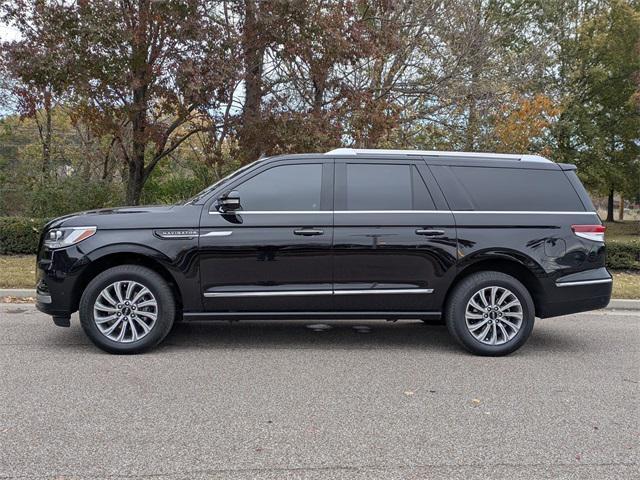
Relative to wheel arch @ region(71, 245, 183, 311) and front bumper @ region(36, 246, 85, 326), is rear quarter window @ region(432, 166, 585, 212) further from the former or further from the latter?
front bumper @ region(36, 246, 85, 326)

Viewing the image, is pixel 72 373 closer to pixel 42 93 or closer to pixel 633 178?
pixel 42 93

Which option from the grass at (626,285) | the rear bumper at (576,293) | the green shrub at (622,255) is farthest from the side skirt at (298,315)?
the green shrub at (622,255)

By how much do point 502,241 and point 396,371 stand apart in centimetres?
166

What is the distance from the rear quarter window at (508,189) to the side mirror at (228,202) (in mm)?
1983

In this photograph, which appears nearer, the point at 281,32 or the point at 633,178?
the point at 281,32

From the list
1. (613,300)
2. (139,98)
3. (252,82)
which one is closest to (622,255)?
(613,300)

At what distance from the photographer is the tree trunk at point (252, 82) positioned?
10406 millimetres

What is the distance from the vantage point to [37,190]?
584 inches

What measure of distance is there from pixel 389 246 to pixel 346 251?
414mm

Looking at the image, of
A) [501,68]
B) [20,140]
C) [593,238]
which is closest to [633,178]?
[501,68]

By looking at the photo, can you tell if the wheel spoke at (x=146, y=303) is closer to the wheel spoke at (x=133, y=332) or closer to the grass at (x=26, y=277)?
the wheel spoke at (x=133, y=332)

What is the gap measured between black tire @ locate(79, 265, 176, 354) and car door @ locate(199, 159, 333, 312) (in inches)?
14.7

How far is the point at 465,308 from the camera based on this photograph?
18.2ft

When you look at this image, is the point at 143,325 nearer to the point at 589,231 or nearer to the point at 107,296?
the point at 107,296
